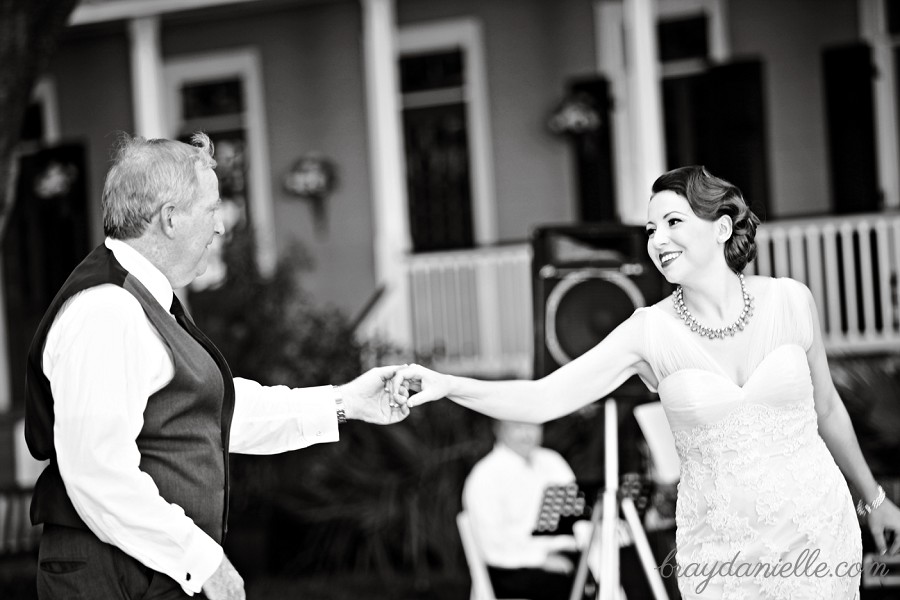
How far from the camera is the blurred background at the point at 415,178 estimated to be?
27.9ft

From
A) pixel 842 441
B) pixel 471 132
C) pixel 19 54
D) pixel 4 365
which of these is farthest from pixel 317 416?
pixel 4 365

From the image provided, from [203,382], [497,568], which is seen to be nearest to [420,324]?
[497,568]

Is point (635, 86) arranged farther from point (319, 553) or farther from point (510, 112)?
point (319, 553)

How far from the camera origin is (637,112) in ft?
33.1

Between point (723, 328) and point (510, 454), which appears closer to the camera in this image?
point (723, 328)

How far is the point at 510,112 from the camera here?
39.4 ft

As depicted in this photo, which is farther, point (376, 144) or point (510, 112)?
point (510, 112)

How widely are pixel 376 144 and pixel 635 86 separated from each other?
2595mm

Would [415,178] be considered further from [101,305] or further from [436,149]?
[101,305]

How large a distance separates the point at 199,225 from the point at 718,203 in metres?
1.51

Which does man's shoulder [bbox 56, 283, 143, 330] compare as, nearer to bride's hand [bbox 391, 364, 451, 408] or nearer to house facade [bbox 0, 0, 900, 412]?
bride's hand [bbox 391, 364, 451, 408]

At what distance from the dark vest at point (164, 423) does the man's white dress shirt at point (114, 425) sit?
0.03 m

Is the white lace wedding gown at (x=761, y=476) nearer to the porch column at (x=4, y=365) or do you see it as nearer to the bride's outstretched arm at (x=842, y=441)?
the bride's outstretched arm at (x=842, y=441)

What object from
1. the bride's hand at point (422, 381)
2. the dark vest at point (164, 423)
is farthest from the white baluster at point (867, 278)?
the dark vest at point (164, 423)
